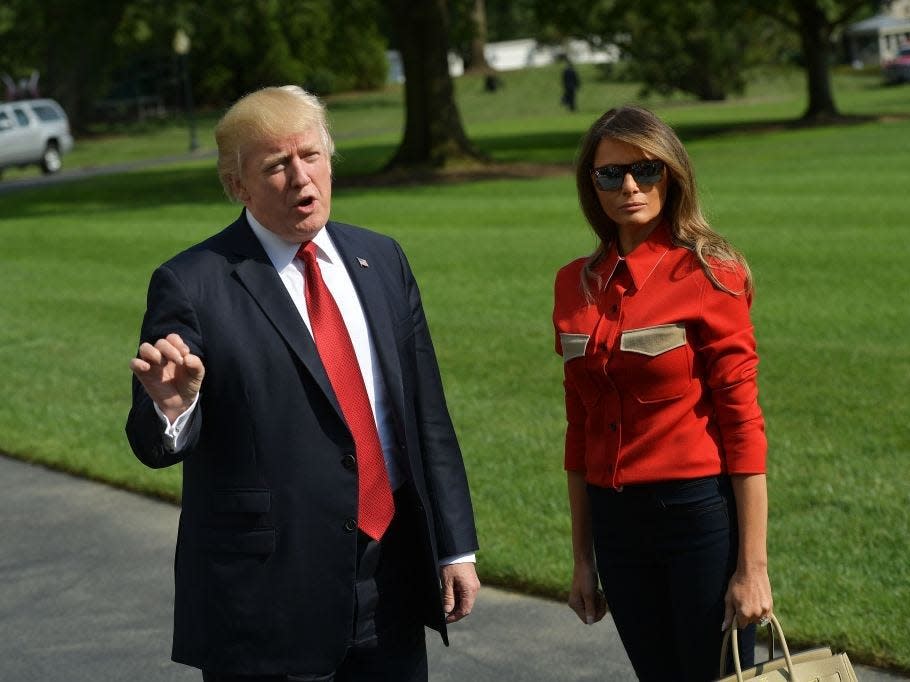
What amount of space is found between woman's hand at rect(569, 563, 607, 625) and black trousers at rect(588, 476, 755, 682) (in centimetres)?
18

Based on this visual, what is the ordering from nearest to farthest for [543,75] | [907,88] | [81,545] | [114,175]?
[81,545] → [114,175] → [907,88] → [543,75]

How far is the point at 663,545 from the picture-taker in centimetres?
322

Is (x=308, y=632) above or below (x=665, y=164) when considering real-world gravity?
below

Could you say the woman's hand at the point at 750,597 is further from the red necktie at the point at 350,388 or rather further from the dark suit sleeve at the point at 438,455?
the red necktie at the point at 350,388

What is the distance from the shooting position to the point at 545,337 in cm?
1126

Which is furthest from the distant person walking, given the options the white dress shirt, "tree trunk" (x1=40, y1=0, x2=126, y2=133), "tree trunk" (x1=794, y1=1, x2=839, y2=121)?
the white dress shirt

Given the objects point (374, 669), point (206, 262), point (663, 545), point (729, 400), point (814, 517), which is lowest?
point (814, 517)

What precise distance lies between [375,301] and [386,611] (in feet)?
2.35

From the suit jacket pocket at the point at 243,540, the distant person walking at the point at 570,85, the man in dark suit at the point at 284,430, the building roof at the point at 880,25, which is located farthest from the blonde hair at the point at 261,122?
the building roof at the point at 880,25

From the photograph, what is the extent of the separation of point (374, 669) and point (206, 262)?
40.0 inches

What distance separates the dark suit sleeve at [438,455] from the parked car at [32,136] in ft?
125

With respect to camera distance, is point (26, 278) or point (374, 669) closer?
point (374, 669)

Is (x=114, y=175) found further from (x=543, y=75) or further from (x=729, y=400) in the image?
(x=543, y=75)

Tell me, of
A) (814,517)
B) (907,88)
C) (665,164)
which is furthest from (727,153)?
(907,88)
